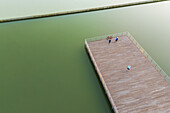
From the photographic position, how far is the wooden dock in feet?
42.3

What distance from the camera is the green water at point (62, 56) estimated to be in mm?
14150

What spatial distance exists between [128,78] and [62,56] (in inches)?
386

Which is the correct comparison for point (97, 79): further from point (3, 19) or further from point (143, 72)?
point (3, 19)

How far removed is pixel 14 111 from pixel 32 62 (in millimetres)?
6666

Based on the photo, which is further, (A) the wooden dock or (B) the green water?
(B) the green water

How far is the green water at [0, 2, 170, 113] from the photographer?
1415 centimetres

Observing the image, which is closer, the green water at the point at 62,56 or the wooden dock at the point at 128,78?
the wooden dock at the point at 128,78

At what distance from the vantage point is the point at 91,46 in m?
18.5

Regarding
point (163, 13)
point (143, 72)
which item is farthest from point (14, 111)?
point (163, 13)

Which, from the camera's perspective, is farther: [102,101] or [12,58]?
[12,58]

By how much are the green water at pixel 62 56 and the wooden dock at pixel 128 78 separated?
58.1 inches

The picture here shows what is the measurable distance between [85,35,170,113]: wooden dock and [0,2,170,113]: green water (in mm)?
1476

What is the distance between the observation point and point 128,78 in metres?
15.0

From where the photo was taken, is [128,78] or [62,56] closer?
[128,78]
